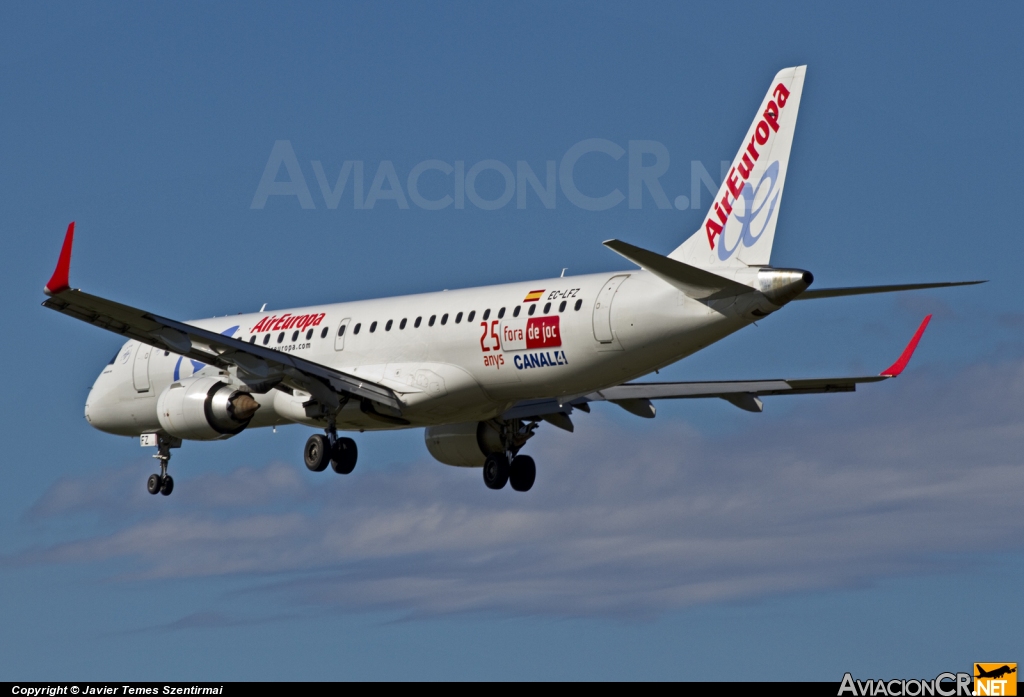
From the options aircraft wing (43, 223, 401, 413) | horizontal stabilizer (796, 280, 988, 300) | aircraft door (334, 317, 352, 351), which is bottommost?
horizontal stabilizer (796, 280, 988, 300)

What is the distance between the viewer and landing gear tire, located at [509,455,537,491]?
47750 mm

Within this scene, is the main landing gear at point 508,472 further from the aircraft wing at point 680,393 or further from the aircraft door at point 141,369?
the aircraft door at point 141,369

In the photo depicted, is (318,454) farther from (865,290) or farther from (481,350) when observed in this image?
(865,290)

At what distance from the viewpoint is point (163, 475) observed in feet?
167

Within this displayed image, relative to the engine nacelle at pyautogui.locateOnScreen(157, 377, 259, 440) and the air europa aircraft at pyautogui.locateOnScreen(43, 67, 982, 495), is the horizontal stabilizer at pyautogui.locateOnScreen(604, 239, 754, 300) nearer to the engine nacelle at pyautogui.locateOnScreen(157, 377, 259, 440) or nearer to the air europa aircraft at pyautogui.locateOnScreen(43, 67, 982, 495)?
the air europa aircraft at pyautogui.locateOnScreen(43, 67, 982, 495)

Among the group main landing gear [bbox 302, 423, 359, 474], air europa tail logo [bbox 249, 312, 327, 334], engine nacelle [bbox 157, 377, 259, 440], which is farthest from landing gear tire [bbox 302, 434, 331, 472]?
air europa tail logo [bbox 249, 312, 327, 334]

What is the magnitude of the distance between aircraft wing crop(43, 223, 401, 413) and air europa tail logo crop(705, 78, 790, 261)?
976 centimetres

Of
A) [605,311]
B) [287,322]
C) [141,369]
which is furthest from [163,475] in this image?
[605,311]

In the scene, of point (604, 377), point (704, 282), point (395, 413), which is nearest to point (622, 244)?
point (704, 282)

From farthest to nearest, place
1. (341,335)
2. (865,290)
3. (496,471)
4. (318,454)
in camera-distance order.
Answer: (496,471) → (341,335) → (318,454) → (865,290)

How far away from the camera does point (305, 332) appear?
4700cm

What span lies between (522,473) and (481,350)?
667 centimetres

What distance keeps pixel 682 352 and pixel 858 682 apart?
9.95 m

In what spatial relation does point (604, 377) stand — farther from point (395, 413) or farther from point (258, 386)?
point (258, 386)
